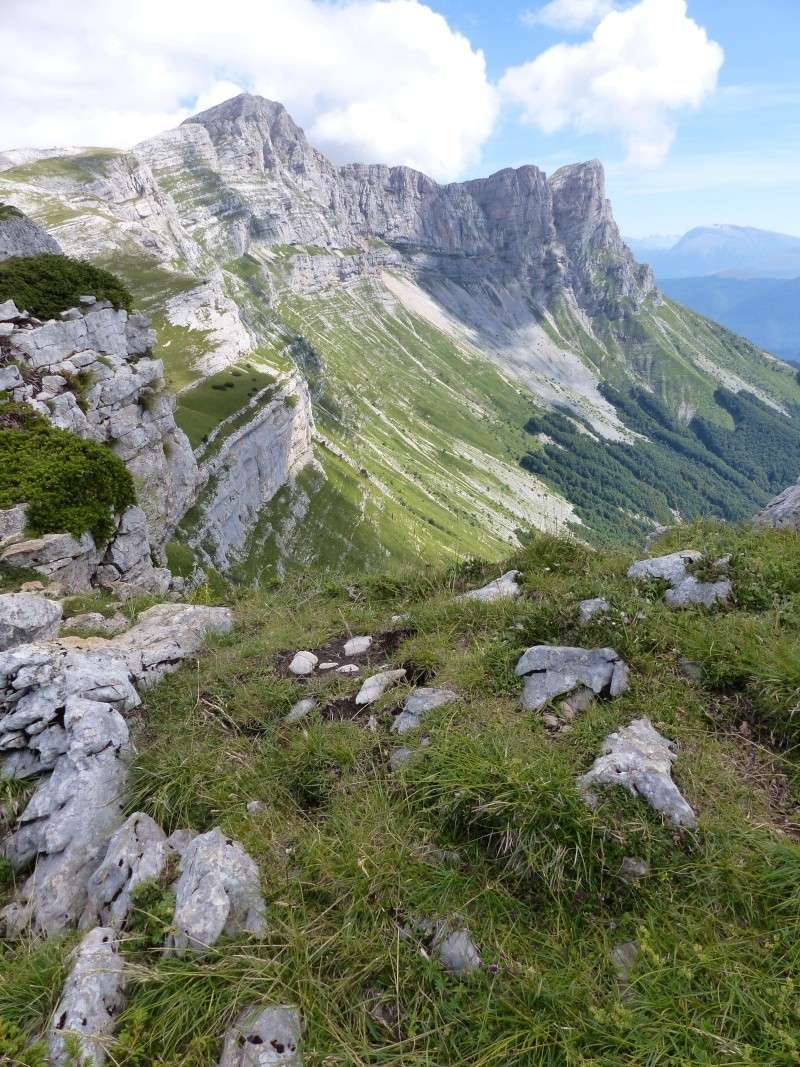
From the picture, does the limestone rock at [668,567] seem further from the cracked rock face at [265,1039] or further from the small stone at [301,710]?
the cracked rock face at [265,1039]

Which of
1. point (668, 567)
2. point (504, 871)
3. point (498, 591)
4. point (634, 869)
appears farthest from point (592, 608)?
point (504, 871)

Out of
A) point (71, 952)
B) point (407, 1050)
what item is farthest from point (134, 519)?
point (407, 1050)

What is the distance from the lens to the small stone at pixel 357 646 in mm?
9703

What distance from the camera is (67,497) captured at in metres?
22.9

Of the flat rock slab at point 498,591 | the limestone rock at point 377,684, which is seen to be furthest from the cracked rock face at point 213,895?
the flat rock slab at point 498,591

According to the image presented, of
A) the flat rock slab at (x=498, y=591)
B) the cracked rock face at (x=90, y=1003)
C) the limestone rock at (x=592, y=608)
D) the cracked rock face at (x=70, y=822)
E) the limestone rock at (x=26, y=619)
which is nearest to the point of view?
the cracked rock face at (x=90, y=1003)

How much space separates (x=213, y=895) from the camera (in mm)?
5129

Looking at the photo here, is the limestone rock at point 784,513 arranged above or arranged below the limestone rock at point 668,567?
above

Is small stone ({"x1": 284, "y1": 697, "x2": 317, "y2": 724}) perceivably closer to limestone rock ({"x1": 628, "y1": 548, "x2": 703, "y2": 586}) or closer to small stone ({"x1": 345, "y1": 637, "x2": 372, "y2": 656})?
small stone ({"x1": 345, "y1": 637, "x2": 372, "y2": 656})

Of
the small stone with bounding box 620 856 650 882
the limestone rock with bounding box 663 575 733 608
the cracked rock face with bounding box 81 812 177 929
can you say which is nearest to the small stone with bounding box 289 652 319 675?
the cracked rock face with bounding box 81 812 177 929

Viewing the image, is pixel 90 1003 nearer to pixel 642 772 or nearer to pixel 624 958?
pixel 624 958

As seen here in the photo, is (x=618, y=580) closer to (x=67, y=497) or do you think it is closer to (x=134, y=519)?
(x=67, y=497)

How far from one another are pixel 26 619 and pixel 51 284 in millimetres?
39170

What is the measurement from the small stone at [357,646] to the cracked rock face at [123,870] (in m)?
4.23
